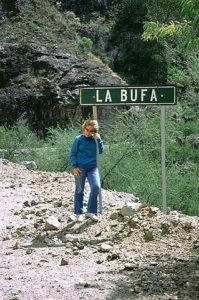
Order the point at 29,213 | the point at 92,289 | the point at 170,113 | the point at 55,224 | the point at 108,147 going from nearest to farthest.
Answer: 1. the point at 92,289
2. the point at 55,224
3. the point at 29,213
4. the point at 108,147
5. the point at 170,113

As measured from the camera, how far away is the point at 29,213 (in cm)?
953

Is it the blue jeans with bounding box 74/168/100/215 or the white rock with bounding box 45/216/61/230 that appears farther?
the blue jeans with bounding box 74/168/100/215

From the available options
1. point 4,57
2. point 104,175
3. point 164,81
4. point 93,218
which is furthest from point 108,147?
point 164,81

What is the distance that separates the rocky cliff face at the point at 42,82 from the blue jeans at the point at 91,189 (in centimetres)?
1960

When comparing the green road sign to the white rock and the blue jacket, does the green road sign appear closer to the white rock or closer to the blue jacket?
the blue jacket

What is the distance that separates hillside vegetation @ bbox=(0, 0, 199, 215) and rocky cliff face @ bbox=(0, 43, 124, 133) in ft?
3.23

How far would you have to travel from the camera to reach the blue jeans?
870 centimetres

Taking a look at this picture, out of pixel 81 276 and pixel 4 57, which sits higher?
pixel 4 57

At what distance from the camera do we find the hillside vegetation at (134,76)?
13.8m

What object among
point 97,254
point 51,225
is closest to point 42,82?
point 51,225

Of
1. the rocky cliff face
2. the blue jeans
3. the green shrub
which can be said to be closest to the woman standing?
the blue jeans

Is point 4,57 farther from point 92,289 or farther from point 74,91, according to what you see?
point 92,289

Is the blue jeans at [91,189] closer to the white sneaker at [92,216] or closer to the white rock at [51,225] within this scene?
the white sneaker at [92,216]

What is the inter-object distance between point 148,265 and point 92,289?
94cm
